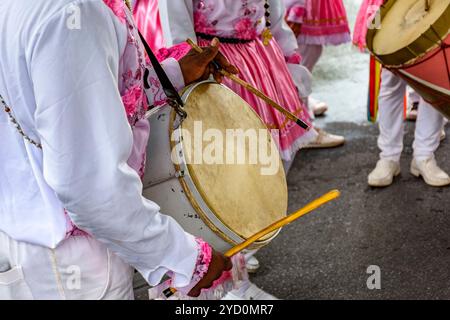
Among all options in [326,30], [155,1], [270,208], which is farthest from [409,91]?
[270,208]

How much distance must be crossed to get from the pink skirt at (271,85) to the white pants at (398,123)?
101cm

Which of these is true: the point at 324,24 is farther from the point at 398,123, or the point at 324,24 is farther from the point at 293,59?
the point at 293,59

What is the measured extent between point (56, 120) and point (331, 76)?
4209 millimetres

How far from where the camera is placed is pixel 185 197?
1.28 metres

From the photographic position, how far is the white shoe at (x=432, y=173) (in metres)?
3.09

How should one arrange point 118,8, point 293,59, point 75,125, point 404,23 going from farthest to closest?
point 293,59
point 404,23
point 118,8
point 75,125

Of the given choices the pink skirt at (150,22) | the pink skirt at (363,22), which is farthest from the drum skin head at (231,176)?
the pink skirt at (363,22)

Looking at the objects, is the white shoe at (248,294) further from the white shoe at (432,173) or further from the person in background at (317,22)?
the person in background at (317,22)

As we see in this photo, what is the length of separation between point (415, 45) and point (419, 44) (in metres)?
0.02

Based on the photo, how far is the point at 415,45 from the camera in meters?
2.16

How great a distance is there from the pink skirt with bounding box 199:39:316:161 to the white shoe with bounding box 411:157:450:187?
1.13m

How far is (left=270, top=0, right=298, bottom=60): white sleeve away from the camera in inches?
92.0

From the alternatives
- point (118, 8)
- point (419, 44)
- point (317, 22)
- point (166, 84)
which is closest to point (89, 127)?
point (118, 8)

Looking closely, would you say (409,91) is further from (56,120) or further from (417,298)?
(56,120)
